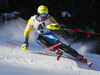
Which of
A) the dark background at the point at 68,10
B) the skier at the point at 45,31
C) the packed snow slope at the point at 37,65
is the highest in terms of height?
the dark background at the point at 68,10

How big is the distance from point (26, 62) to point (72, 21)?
776 centimetres

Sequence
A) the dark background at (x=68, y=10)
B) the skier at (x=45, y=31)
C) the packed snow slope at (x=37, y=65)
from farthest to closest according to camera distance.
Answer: the dark background at (x=68, y=10) → the skier at (x=45, y=31) → the packed snow slope at (x=37, y=65)

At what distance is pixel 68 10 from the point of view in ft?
34.3

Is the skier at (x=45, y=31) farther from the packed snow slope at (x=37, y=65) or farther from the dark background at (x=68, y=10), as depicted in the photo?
the dark background at (x=68, y=10)

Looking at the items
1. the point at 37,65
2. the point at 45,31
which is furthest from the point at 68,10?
the point at 37,65

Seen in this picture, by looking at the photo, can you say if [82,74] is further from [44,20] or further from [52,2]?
[52,2]

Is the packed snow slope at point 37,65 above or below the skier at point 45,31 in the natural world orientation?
below

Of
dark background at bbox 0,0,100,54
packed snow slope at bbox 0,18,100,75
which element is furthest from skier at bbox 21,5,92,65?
dark background at bbox 0,0,100,54

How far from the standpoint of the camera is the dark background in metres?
9.99

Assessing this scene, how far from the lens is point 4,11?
10.0 m

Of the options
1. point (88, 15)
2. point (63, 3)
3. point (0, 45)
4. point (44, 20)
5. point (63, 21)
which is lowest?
point (0, 45)

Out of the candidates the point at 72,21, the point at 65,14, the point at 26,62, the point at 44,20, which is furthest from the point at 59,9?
the point at 26,62

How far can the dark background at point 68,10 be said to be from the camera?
9.99 metres

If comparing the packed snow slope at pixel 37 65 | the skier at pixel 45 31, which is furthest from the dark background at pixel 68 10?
the packed snow slope at pixel 37 65
